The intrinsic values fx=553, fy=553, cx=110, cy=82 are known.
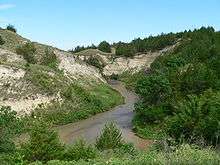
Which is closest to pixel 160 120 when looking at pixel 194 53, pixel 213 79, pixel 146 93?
pixel 146 93

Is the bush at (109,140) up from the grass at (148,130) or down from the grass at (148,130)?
up

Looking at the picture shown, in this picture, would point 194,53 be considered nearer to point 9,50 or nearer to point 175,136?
point 9,50

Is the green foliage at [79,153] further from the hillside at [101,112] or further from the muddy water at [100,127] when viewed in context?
the muddy water at [100,127]

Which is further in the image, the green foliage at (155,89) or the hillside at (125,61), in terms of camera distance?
the hillside at (125,61)

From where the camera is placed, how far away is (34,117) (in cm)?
5494

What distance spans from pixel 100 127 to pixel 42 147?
78.1 feet

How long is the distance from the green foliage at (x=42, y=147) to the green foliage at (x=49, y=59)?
148 ft

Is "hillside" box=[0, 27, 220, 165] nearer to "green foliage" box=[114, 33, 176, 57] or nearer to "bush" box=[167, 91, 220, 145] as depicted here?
"bush" box=[167, 91, 220, 145]

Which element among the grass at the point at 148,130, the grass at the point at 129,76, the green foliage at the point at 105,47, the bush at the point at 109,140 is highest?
the green foliage at the point at 105,47

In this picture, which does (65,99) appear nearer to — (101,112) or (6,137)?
(101,112)

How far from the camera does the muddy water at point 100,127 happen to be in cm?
4700

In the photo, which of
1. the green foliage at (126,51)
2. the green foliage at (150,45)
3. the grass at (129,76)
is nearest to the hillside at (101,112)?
the grass at (129,76)

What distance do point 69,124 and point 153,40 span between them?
79.7 meters

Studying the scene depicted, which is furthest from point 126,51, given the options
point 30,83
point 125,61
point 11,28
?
point 30,83
